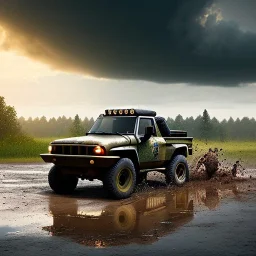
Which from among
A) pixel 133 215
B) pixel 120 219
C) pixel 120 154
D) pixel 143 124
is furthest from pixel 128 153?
pixel 120 219

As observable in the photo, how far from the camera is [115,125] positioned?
13.6 m

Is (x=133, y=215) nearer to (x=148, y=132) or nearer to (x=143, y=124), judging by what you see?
(x=148, y=132)

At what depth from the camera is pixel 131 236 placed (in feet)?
25.2

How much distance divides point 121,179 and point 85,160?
120cm

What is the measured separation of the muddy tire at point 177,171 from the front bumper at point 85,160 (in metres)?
2.98

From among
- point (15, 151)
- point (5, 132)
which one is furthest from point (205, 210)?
point (5, 132)

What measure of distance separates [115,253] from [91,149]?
568 cm

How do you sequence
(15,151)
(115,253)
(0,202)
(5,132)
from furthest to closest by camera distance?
(5,132) < (15,151) < (0,202) < (115,253)

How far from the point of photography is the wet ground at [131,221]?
271 inches

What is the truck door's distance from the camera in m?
13.3

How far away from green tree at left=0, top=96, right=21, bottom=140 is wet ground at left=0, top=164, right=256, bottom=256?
201 feet

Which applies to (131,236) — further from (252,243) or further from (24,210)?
(24,210)

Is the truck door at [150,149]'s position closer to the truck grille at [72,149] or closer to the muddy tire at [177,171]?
the muddy tire at [177,171]

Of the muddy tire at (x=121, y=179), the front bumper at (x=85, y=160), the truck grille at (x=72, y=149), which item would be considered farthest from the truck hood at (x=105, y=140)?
the muddy tire at (x=121, y=179)
